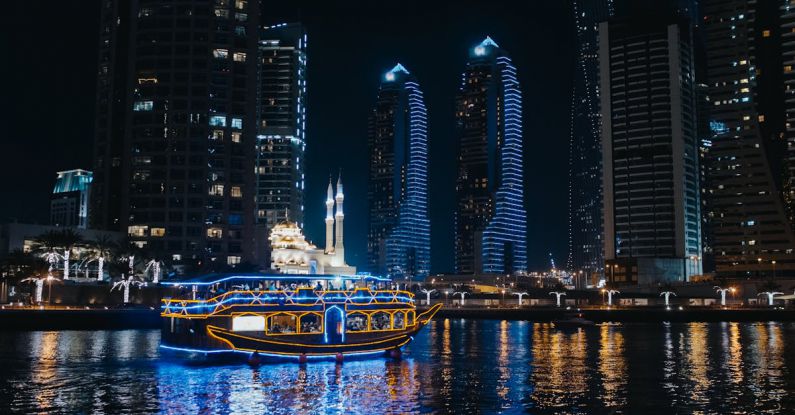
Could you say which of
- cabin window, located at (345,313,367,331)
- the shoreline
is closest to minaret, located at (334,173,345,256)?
the shoreline

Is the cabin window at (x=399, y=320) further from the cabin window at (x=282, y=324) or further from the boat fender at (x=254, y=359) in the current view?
the boat fender at (x=254, y=359)

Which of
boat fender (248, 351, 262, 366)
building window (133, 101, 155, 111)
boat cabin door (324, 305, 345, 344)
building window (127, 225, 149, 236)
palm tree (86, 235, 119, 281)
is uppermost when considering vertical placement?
building window (133, 101, 155, 111)

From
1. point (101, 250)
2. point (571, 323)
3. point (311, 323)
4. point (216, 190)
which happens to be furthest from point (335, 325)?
point (216, 190)

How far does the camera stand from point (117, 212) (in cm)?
14438

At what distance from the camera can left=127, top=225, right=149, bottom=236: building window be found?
139750mm

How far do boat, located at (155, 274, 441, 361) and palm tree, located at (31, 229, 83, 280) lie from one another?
2156 inches

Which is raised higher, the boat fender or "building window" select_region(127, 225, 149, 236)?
"building window" select_region(127, 225, 149, 236)

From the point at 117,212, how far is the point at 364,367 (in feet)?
333

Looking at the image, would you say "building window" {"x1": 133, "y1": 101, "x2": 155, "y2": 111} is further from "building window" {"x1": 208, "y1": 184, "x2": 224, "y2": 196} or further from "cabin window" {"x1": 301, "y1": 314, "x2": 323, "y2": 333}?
"cabin window" {"x1": 301, "y1": 314, "x2": 323, "y2": 333}

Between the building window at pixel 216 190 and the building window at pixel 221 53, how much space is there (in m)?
24.6

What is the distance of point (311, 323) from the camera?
57250mm

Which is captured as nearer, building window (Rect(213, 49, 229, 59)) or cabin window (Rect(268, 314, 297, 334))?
cabin window (Rect(268, 314, 297, 334))

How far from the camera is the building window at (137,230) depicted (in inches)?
5502

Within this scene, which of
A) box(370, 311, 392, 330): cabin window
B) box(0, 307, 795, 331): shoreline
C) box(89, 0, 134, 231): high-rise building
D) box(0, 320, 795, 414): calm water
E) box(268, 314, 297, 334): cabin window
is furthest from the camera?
box(89, 0, 134, 231): high-rise building
